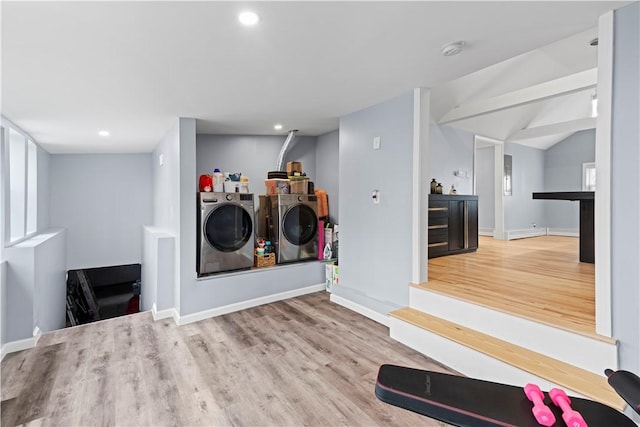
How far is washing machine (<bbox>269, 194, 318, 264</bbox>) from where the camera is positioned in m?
4.09

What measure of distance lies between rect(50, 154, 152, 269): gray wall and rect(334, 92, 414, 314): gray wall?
4199 mm

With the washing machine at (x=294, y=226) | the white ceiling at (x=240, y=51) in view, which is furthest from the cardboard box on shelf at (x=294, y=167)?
the white ceiling at (x=240, y=51)

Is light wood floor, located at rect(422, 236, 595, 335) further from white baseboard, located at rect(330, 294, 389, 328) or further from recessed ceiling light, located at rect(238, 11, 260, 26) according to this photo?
recessed ceiling light, located at rect(238, 11, 260, 26)

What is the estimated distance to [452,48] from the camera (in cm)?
201

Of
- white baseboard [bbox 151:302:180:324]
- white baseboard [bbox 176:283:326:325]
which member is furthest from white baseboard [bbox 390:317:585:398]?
white baseboard [bbox 151:302:180:324]

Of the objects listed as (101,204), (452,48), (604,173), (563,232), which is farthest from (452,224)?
(101,204)

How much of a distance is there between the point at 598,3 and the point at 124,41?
261 cm

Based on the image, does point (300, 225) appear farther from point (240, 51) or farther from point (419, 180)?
point (240, 51)

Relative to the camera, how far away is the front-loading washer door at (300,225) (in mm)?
4145

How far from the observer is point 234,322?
3291 millimetres

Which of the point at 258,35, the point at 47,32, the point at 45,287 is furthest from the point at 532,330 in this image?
the point at 45,287

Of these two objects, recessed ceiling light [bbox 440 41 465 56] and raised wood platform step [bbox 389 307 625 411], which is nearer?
raised wood platform step [bbox 389 307 625 411]

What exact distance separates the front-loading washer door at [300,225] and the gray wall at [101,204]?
3.28 metres

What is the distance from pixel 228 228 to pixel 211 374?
177cm
